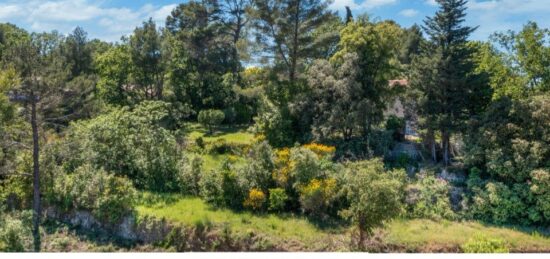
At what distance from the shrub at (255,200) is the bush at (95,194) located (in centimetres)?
399

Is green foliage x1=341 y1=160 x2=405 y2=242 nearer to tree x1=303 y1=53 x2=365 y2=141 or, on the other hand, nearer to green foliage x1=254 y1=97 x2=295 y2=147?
tree x1=303 y1=53 x2=365 y2=141

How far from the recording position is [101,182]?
14.7m

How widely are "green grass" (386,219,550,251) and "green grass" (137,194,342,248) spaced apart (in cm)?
204

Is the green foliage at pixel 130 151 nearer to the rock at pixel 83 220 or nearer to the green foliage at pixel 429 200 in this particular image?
the rock at pixel 83 220

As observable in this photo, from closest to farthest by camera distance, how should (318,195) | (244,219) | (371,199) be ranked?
(371,199) < (244,219) < (318,195)

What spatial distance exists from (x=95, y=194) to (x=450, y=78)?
46.8ft

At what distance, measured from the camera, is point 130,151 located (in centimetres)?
1725

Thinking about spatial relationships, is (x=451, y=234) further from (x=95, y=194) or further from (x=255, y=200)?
(x=95, y=194)

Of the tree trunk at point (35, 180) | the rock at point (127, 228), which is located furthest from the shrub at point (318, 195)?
the tree trunk at point (35, 180)

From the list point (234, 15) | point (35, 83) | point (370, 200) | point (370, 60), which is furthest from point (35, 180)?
point (234, 15)

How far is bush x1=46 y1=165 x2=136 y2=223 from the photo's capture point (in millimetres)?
14211

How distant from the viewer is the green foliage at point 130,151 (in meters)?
16.6
